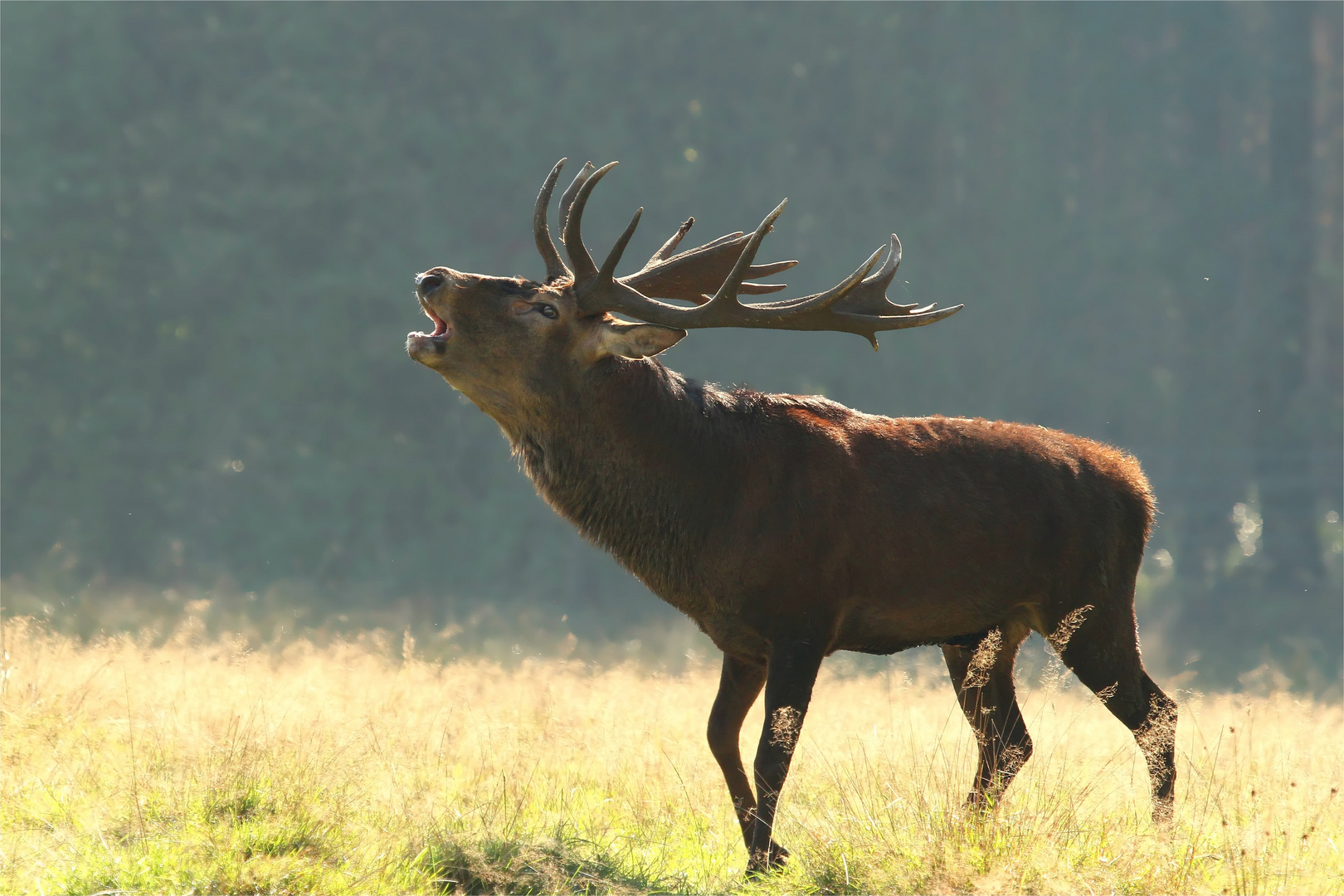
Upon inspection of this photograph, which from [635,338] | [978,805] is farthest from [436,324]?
[978,805]

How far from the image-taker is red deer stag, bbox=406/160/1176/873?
5.61 meters

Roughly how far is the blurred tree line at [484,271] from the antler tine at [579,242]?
1558 centimetres

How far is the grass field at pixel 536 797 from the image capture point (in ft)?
15.7

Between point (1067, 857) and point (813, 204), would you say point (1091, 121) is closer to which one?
point (813, 204)

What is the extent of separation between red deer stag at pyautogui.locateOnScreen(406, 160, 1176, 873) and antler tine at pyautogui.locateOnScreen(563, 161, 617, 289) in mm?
12

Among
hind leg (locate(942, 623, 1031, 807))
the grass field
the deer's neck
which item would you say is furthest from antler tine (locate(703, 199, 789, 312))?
the grass field

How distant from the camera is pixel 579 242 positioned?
5941 mm

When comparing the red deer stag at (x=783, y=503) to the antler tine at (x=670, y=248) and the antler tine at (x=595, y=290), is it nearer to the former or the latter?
the antler tine at (x=595, y=290)

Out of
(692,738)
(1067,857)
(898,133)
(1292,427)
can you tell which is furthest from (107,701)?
(1292,427)

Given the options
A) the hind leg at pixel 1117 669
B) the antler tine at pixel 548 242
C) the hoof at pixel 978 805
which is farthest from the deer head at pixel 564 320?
the hoof at pixel 978 805

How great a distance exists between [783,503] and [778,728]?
937 mm

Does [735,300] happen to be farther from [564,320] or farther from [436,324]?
[436,324]

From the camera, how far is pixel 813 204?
26.1 meters

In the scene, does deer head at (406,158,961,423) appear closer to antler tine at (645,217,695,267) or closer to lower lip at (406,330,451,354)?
lower lip at (406,330,451,354)
